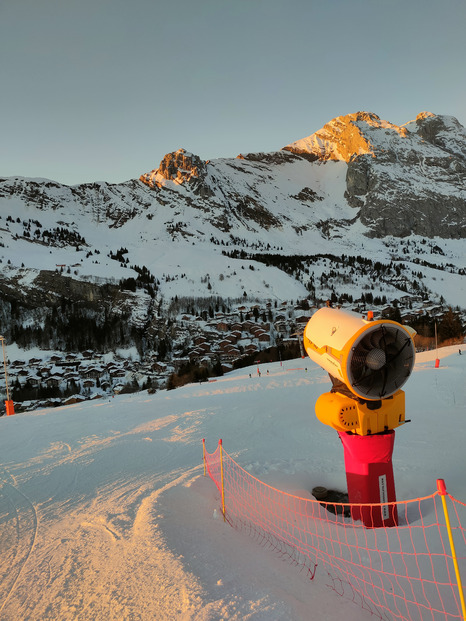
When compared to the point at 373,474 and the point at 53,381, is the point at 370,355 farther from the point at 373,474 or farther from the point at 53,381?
the point at 53,381

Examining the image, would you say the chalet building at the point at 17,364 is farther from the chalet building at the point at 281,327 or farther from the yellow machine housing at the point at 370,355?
the yellow machine housing at the point at 370,355

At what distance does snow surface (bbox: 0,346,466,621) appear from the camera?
3.30 m

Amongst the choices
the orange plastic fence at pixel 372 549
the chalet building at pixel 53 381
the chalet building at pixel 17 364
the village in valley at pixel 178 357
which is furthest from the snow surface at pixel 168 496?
the chalet building at pixel 17 364

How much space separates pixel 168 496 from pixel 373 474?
330cm

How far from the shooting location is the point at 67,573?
154 inches

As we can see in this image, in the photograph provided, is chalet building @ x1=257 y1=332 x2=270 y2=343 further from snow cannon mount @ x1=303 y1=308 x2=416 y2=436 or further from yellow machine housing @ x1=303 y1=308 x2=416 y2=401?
yellow machine housing @ x1=303 y1=308 x2=416 y2=401

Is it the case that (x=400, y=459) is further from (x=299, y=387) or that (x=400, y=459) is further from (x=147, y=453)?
(x=299, y=387)

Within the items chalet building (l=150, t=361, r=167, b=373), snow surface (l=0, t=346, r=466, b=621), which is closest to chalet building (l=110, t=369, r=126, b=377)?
chalet building (l=150, t=361, r=167, b=373)

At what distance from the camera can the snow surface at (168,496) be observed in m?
3.30

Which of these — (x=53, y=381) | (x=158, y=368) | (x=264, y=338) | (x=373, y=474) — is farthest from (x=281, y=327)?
(x=373, y=474)

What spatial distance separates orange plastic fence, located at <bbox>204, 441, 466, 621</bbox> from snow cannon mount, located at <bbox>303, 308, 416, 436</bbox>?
121 cm

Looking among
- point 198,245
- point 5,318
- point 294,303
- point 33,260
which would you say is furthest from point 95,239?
point 294,303

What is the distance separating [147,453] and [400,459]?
20.4 ft

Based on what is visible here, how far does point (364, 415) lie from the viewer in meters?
5.24
